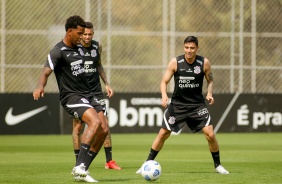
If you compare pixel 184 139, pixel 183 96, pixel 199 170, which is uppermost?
pixel 183 96

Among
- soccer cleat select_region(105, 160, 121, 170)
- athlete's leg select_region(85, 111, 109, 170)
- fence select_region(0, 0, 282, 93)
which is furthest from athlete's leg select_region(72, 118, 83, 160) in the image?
fence select_region(0, 0, 282, 93)

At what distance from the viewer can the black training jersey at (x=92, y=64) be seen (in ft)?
43.9

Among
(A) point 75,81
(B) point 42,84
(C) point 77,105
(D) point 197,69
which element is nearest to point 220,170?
(D) point 197,69

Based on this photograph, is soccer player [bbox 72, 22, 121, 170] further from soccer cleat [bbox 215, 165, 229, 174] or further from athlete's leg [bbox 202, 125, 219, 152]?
soccer cleat [bbox 215, 165, 229, 174]

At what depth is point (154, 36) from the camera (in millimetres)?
25156

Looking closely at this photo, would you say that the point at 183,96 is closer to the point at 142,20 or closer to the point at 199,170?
the point at 199,170

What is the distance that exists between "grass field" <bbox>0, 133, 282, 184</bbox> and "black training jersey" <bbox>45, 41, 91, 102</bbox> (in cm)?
124

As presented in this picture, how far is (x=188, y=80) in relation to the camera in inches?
530

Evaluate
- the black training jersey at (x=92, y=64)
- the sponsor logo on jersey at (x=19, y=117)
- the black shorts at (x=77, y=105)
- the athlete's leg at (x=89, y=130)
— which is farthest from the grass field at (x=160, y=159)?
the black training jersey at (x=92, y=64)

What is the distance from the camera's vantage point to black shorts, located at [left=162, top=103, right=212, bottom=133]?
13.3 meters

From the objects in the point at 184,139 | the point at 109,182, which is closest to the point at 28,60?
the point at 184,139

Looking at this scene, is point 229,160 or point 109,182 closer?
point 109,182

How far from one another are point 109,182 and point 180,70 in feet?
8.31

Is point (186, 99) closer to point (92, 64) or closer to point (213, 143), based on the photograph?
point (213, 143)
